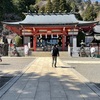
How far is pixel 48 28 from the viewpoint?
4216cm

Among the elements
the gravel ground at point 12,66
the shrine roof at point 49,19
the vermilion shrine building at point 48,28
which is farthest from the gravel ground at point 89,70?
the shrine roof at point 49,19

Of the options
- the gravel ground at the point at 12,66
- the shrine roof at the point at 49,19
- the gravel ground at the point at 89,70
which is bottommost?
the gravel ground at the point at 89,70

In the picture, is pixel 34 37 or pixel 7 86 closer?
pixel 7 86

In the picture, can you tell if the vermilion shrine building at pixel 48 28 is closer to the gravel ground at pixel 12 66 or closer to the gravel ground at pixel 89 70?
the gravel ground at pixel 12 66

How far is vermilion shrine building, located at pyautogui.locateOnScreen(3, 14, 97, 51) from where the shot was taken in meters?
41.1

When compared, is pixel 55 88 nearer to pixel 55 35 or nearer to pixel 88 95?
pixel 88 95

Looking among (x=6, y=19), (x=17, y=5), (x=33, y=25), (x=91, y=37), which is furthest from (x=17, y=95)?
(x=17, y=5)

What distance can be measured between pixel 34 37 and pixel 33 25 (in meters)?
2.19

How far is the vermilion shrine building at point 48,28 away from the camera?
4109 centimetres

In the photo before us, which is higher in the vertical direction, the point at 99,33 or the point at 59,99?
the point at 99,33

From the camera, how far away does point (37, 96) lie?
29.1 feet

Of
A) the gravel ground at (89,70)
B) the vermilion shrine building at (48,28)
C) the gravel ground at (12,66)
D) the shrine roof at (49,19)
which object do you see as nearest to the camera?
the gravel ground at (89,70)

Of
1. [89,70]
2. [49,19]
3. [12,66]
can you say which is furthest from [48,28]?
[89,70]

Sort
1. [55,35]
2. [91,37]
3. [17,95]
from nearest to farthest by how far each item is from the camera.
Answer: [17,95]
[55,35]
[91,37]
